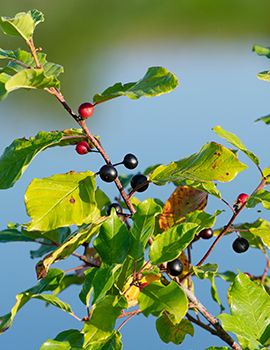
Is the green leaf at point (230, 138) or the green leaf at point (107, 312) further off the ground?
the green leaf at point (230, 138)

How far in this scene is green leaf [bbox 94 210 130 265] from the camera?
601mm

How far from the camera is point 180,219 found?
729 mm

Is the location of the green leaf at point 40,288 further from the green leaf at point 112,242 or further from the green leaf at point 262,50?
the green leaf at point 262,50

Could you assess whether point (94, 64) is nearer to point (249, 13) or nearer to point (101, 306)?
point (249, 13)

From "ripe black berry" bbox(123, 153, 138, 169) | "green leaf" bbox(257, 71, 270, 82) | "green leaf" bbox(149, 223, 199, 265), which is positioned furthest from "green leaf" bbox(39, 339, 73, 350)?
"green leaf" bbox(257, 71, 270, 82)

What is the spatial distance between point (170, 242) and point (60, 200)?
0.12 metres

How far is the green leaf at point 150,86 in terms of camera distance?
0.60 m

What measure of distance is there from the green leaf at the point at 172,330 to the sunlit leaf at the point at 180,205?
0.33 feet

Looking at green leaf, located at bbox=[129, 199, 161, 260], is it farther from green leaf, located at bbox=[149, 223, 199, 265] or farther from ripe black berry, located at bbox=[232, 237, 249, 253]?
ripe black berry, located at bbox=[232, 237, 249, 253]

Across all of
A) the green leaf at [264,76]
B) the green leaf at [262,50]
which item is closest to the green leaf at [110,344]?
the green leaf at [264,76]

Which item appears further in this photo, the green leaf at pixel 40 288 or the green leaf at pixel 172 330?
the green leaf at pixel 172 330

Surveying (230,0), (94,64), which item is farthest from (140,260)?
(230,0)

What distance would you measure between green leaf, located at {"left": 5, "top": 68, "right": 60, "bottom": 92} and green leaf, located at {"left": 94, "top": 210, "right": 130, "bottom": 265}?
0.42 ft

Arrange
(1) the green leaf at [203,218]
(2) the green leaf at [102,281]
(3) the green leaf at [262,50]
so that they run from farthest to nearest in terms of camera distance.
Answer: (3) the green leaf at [262,50], (1) the green leaf at [203,218], (2) the green leaf at [102,281]
